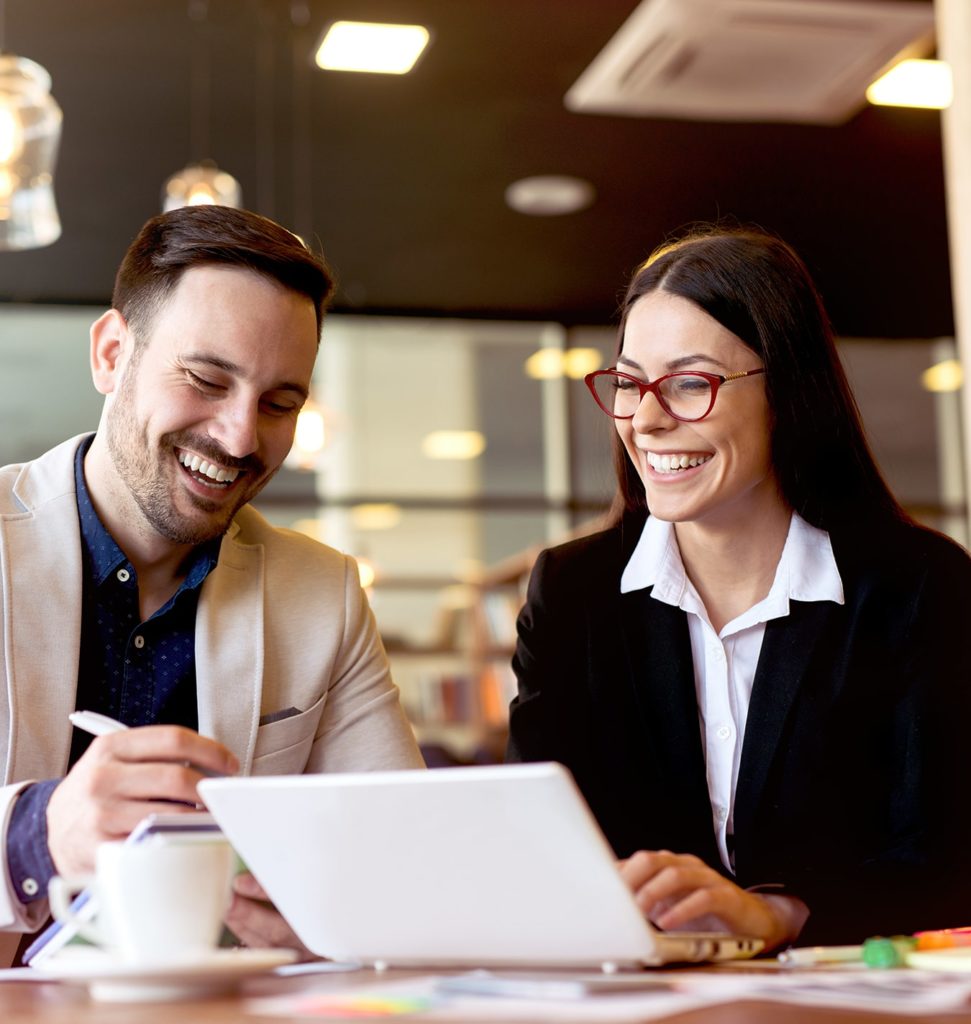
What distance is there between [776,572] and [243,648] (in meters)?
0.69

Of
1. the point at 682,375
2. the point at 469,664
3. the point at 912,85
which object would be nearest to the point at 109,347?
the point at 682,375

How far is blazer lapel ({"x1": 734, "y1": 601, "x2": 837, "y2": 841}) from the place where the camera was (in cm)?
167

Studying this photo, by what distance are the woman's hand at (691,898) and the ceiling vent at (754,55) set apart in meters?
3.01

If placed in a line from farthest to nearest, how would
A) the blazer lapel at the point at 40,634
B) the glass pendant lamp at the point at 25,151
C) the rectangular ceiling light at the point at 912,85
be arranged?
1. the rectangular ceiling light at the point at 912,85
2. the glass pendant lamp at the point at 25,151
3. the blazer lapel at the point at 40,634

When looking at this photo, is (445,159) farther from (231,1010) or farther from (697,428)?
(231,1010)

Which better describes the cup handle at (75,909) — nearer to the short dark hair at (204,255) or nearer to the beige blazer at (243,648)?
the beige blazer at (243,648)

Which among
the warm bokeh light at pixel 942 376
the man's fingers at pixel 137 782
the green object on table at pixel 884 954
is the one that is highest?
the warm bokeh light at pixel 942 376

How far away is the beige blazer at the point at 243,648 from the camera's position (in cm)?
161

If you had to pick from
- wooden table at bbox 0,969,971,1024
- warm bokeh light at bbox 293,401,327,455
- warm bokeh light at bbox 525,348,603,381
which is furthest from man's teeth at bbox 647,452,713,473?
warm bokeh light at bbox 525,348,603,381

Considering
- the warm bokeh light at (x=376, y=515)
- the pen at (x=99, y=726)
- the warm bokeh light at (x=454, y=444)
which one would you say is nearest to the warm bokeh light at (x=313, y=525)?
the warm bokeh light at (x=376, y=515)

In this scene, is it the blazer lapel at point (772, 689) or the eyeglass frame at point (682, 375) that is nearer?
the blazer lapel at point (772, 689)

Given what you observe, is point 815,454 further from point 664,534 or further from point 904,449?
point 904,449

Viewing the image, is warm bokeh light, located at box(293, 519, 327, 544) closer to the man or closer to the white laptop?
the man

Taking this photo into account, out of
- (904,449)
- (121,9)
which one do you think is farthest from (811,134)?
(904,449)
